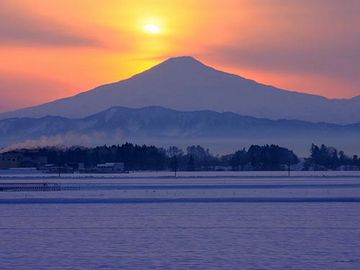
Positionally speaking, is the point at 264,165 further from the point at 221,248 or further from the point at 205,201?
the point at 221,248

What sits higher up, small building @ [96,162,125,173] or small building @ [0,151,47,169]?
small building @ [0,151,47,169]

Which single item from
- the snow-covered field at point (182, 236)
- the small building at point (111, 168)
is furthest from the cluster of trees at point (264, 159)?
the snow-covered field at point (182, 236)

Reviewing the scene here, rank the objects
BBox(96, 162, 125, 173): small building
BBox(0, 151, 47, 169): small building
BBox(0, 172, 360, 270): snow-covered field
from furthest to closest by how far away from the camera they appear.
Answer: BBox(0, 151, 47, 169): small building, BBox(96, 162, 125, 173): small building, BBox(0, 172, 360, 270): snow-covered field

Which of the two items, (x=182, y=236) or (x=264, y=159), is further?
(x=264, y=159)

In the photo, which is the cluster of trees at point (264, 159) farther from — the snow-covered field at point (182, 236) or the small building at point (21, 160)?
the snow-covered field at point (182, 236)

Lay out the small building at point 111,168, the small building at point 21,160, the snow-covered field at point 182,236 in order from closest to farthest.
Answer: the snow-covered field at point 182,236 < the small building at point 111,168 < the small building at point 21,160

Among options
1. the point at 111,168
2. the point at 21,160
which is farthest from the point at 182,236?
the point at 21,160

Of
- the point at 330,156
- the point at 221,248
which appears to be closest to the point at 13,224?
the point at 221,248

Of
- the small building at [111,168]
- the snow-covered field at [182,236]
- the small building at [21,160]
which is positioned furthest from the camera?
the small building at [21,160]

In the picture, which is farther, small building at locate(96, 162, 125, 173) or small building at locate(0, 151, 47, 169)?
small building at locate(0, 151, 47, 169)

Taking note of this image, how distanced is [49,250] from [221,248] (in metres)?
4.06

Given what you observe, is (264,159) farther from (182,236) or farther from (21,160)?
(182,236)

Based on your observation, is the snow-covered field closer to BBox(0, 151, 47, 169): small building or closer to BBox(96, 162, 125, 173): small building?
BBox(96, 162, 125, 173): small building

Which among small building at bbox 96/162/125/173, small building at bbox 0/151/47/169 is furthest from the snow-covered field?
small building at bbox 0/151/47/169
